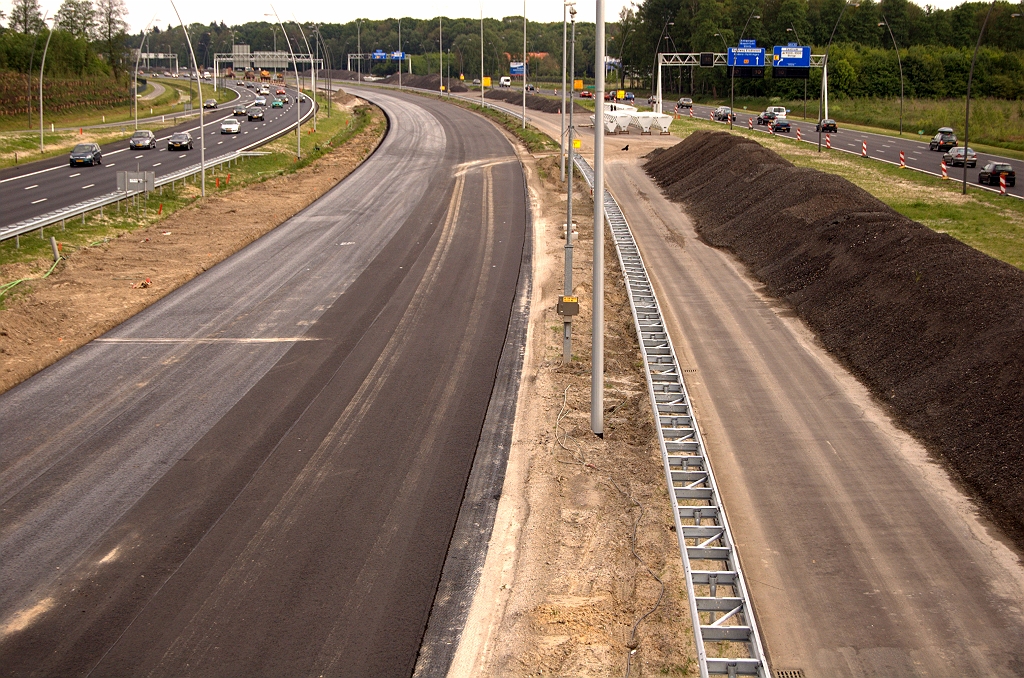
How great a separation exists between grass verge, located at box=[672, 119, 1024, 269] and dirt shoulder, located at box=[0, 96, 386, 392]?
92.6ft

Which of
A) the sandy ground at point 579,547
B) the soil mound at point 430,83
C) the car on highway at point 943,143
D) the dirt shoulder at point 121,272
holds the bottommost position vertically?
the sandy ground at point 579,547

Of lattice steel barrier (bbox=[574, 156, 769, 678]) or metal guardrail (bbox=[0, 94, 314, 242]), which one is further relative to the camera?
metal guardrail (bbox=[0, 94, 314, 242])

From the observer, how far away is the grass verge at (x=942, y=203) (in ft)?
109

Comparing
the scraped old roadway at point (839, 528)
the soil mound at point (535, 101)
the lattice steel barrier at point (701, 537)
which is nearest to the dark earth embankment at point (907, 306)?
the scraped old roadway at point (839, 528)

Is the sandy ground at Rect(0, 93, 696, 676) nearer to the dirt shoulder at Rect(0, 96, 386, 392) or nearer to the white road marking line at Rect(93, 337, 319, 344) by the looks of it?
the dirt shoulder at Rect(0, 96, 386, 392)

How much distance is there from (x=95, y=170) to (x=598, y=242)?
50.3 m

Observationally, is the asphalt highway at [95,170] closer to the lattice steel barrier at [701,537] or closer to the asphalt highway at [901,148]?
the lattice steel barrier at [701,537]

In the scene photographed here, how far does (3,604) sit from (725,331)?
1929 centimetres

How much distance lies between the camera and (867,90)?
4771 inches

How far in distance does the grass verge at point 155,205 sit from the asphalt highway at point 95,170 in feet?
8.80

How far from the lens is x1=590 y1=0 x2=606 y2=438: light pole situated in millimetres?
16359

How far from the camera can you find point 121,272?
31.5 metres

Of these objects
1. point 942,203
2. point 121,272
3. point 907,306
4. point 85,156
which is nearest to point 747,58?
point 942,203

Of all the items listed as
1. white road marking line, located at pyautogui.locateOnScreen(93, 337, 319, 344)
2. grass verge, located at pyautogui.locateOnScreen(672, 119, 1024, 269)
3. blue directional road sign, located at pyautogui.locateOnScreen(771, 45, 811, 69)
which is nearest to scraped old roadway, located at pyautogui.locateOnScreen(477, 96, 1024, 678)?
white road marking line, located at pyautogui.locateOnScreen(93, 337, 319, 344)
